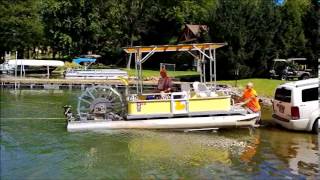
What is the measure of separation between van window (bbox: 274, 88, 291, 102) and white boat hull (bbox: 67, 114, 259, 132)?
4.77 feet

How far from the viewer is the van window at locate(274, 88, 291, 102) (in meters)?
20.2

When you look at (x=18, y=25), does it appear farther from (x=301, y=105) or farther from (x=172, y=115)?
(x=301, y=105)

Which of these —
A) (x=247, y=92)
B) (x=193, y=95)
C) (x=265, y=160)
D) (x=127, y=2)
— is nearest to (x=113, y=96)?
(x=193, y=95)

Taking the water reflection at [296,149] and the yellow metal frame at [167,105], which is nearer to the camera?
the water reflection at [296,149]

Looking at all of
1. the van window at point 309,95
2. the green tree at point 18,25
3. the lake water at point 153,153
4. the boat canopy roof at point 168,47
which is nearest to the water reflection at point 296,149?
the lake water at point 153,153

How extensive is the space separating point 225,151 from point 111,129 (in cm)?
545

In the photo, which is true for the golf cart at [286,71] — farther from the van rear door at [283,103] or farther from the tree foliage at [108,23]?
the van rear door at [283,103]

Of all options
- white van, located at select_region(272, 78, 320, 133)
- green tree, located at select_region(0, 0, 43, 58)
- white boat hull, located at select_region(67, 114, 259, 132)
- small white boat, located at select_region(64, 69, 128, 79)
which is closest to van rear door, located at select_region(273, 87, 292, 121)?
white van, located at select_region(272, 78, 320, 133)

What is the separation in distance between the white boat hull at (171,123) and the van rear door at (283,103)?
4.01 feet

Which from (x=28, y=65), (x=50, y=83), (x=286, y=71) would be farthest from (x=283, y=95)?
(x=28, y=65)

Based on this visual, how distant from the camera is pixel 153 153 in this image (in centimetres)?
1695

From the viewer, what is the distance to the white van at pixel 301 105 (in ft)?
64.8

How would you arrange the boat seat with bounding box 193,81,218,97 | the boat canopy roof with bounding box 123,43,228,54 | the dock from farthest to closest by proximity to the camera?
the dock → the boat canopy roof with bounding box 123,43,228,54 → the boat seat with bounding box 193,81,218,97

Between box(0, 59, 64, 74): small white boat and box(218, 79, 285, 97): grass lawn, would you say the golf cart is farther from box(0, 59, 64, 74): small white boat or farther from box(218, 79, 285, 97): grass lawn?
box(0, 59, 64, 74): small white boat
